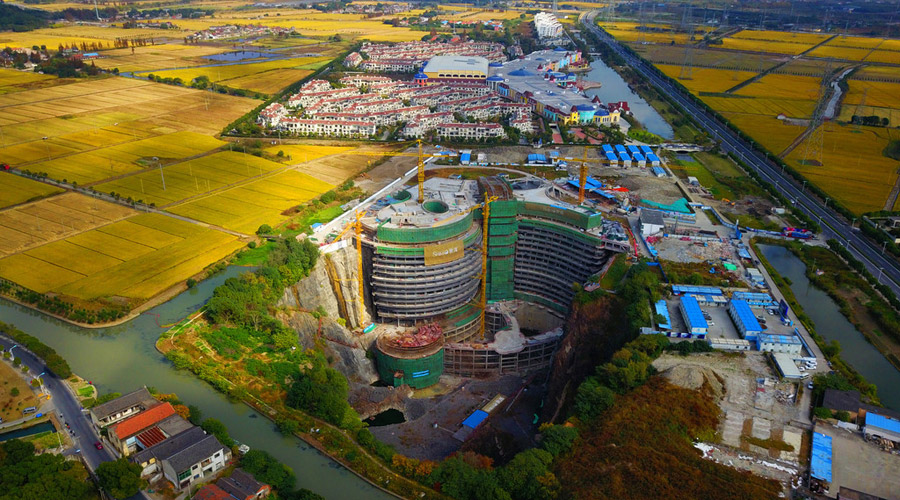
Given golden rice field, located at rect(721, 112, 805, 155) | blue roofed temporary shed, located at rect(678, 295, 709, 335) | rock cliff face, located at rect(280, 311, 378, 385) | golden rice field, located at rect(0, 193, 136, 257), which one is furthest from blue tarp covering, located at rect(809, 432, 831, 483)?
golden rice field, located at rect(721, 112, 805, 155)

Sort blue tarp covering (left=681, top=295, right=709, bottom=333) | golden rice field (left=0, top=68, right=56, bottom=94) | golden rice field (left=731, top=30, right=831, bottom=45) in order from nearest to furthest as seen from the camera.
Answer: blue tarp covering (left=681, top=295, right=709, bottom=333) → golden rice field (left=0, top=68, right=56, bottom=94) → golden rice field (left=731, top=30, right=831, bottom=45)

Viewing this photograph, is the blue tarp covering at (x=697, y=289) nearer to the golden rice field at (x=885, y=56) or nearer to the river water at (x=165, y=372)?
the river water at (x=165, y=372)

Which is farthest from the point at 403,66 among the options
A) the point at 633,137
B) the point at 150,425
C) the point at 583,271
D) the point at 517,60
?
the point at 150,425

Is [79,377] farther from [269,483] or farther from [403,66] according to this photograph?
[403,66]

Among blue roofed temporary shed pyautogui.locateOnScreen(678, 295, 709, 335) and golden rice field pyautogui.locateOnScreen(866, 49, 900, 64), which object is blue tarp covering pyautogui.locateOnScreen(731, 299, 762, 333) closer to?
blue roofed temporary shed pyautogui.locateOnScreen(678, 295, 709, 335)

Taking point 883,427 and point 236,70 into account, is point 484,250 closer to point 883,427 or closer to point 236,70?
point 883,427

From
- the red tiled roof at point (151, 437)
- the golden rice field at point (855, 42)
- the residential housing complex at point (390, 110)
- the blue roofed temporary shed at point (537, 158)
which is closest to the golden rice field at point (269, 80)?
the residential housing complex at point (390, 110)
